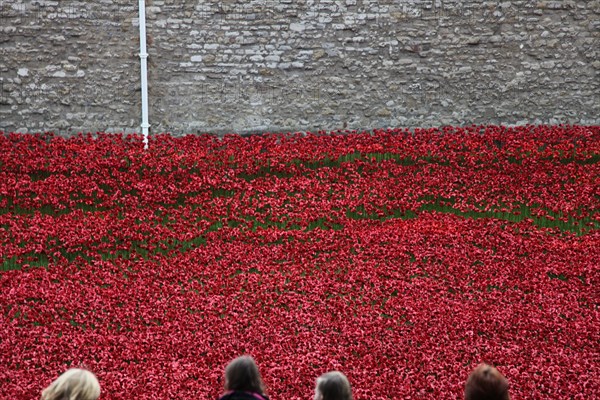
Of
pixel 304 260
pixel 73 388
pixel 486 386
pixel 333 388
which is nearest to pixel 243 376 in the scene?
pixel 333 388

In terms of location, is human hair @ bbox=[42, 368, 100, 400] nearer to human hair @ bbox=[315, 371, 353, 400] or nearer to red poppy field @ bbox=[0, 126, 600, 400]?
human hair @ bbox=[315, 371, 353, 400]

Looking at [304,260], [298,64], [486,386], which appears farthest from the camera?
[298,64]

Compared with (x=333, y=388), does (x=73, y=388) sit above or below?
below

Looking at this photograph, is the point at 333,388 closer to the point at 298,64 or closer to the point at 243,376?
the point at 243,376

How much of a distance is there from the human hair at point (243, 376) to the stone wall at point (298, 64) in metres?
8.98

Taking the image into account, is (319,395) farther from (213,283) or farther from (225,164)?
(225,164)

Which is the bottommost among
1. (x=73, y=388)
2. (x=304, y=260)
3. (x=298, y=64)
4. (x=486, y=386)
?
(x=304, y=260)

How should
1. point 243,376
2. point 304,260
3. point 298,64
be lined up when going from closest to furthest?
point 243,376, point 304,260, point 298,64

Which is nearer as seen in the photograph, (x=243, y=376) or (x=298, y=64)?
(x=243, y=376)

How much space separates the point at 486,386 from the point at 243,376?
4.21ft

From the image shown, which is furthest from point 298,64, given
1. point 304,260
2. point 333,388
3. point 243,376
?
point 333,388

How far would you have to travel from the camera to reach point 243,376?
4180 mm

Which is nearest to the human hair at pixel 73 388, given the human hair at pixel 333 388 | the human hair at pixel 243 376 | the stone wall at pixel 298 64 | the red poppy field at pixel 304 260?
the human hair at pixel 243 376

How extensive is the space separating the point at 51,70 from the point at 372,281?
7.17m
